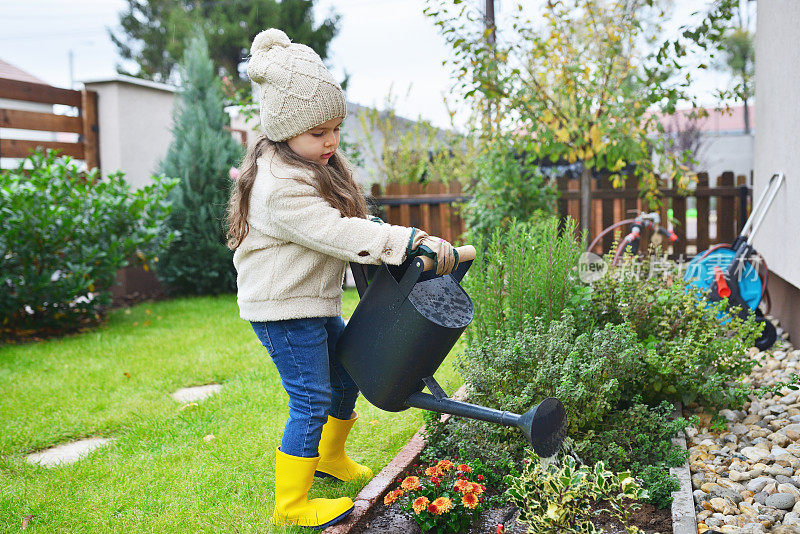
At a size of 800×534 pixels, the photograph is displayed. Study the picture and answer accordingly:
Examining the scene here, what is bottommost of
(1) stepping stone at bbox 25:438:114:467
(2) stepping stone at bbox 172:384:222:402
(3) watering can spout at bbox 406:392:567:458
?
(1) stepping stone at bbox 25:438:114:467

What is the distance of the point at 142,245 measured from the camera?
18.9 feet

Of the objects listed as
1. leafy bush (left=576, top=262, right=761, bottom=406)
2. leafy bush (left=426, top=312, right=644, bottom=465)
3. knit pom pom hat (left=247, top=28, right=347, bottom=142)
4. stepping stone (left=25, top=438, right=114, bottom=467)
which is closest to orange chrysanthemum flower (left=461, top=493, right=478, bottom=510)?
leafy bush (left=426, top=312, right=644, bottom=465)

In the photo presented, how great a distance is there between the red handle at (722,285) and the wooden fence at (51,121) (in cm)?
616

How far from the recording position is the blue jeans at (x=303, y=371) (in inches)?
85.0

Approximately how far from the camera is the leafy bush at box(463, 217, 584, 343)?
10.5ft

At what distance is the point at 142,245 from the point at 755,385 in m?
4.66

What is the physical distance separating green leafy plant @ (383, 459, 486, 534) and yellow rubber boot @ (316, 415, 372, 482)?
1.01ft

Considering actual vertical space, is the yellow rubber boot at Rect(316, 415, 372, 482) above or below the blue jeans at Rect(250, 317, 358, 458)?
below

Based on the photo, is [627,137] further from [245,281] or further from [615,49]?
[245,281]

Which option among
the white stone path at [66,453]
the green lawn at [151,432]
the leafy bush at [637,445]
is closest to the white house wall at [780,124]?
the leafy bush at [637,445]

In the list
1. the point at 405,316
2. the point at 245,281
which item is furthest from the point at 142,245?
the point at 405,316

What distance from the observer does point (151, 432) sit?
321cm

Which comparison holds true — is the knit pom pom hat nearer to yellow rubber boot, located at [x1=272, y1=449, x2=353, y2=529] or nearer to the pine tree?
yellow rubber boot, located at [x1=272, y1=449, x2=353, y2=529]

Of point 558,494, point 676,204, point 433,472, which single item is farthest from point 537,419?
point 676,204
